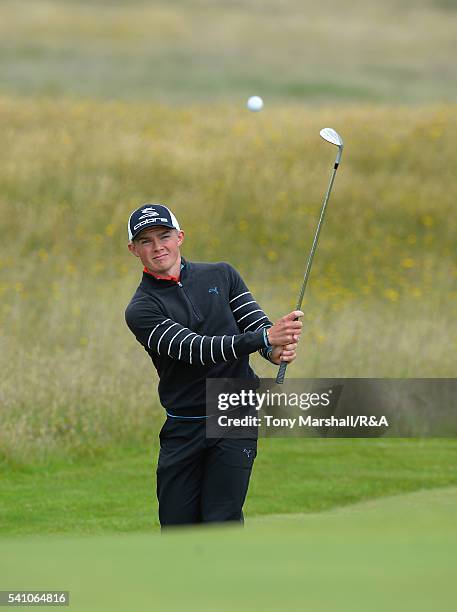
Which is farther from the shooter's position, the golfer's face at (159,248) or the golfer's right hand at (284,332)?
the golfer's face at (159,248)

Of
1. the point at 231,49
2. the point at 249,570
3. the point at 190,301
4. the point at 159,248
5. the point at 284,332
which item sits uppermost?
the point at 231,49

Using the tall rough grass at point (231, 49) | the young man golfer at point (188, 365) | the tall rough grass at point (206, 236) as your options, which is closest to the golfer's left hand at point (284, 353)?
the young man golfer at point (188, 365)

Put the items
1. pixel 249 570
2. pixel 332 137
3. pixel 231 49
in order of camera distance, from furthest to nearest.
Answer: pixel 231 49, pixel 332 137, pixel 249 570

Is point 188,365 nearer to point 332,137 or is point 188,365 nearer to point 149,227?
point 149,227

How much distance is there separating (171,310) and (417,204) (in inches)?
612

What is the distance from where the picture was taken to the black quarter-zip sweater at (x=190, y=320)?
522 centimetres

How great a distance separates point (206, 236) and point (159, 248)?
523 inches

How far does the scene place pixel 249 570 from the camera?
3512 mm

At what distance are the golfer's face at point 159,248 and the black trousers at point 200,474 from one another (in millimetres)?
618

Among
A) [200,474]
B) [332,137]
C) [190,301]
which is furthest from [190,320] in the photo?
[332,137]

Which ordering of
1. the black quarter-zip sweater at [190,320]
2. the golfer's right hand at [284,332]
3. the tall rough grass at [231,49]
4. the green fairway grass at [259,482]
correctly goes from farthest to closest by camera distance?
the tall rough grass at [231,49]
the green fairway grass at [259,482]
the black quarter-zip sweater at [190,320]
the golfer's right hand at [284,332]

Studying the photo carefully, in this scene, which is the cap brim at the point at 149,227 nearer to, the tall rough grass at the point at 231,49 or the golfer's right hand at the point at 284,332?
the golfer's right hand at the point at 284,332

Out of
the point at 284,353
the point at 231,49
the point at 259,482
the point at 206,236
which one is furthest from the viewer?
the point at 231,49

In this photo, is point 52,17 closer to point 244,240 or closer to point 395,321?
point 244,240
